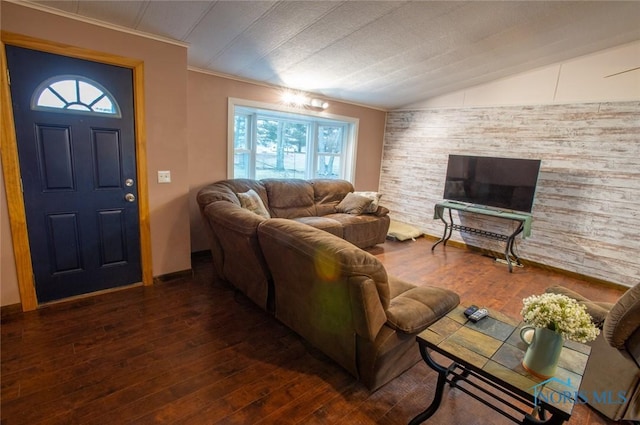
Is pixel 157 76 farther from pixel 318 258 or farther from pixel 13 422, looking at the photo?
pixel 13 422

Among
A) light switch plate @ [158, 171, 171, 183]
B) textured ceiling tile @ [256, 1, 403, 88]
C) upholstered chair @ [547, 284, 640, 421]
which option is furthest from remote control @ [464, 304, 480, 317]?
light switch plate @ [158, 171, 171, 183]

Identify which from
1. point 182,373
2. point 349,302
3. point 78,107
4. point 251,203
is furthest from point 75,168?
point 349,302

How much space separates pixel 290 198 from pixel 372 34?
231 centimetres

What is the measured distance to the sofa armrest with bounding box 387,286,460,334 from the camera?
170 centimetres

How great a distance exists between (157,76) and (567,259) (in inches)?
205

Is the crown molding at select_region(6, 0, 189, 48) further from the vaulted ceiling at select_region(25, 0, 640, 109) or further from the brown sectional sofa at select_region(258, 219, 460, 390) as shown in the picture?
the brown sectional sofa at select_region(258, 219, 460, 390)

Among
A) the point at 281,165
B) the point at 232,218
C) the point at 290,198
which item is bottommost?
the point at 290,198

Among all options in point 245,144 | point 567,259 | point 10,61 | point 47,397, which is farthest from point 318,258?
point 567,259

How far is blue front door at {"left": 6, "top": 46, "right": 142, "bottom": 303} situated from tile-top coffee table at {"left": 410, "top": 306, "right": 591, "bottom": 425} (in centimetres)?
279

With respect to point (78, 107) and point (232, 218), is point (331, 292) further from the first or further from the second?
point (78, 107)

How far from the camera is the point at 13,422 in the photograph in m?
1.51

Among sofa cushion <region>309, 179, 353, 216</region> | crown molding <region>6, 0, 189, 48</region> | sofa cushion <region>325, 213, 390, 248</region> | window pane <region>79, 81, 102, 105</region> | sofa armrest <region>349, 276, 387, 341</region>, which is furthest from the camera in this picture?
sofa cushion <region>309, 179, 353, 216</region>

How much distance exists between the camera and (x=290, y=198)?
14.4 feet

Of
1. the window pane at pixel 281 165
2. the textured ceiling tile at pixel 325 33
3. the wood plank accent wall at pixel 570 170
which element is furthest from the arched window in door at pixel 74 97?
the wood plank accent wall at pixel 570 170
